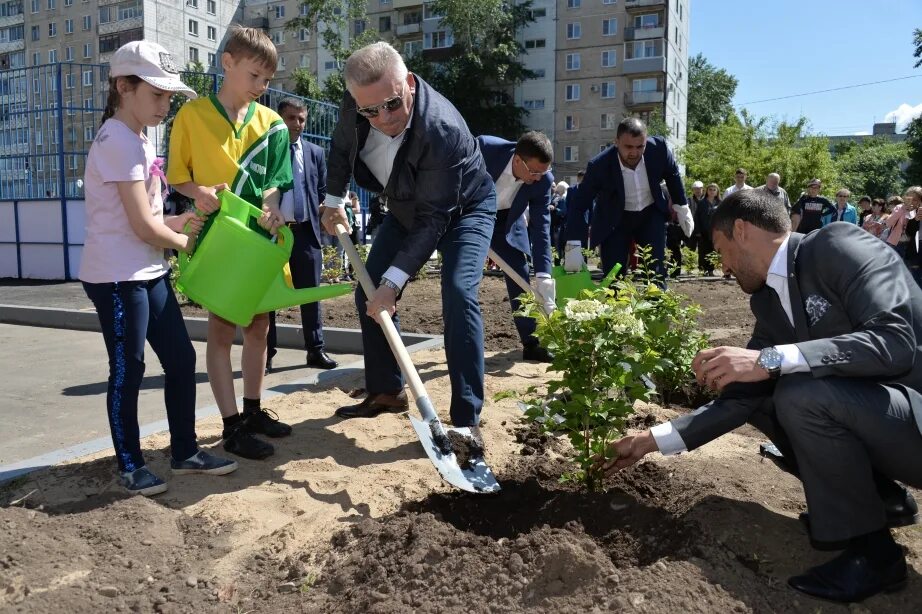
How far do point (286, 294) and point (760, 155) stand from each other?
34.0 meters

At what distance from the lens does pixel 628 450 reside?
272cm

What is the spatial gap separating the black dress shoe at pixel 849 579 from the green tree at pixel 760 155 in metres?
32.0

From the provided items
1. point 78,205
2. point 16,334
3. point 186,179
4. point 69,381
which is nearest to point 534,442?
point 186,179

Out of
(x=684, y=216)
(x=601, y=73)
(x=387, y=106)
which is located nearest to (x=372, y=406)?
(x=387, y=106)

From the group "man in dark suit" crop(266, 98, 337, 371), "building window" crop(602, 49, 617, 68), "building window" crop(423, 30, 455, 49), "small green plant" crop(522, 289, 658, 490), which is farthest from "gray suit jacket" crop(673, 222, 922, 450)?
"building window" crop(423, 30, 455, 49)

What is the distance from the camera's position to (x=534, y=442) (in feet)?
12.1

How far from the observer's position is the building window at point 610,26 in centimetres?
5112

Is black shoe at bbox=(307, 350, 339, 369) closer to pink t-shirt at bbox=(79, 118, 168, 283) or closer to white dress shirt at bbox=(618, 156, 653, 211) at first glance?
white dress shirt at bbox=(618, 156, 653, 211)

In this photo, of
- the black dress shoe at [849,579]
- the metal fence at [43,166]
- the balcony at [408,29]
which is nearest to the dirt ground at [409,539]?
the black dress shoe at [849,579]

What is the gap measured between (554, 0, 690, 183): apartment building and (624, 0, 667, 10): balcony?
0.22ft

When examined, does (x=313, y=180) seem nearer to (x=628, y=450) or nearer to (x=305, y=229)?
(x=305, y=229)

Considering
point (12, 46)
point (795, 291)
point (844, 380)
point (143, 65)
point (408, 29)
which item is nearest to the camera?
point (844, 380)

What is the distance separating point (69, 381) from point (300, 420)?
7.64ft

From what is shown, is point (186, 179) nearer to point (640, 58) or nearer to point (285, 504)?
point (285, 504)
